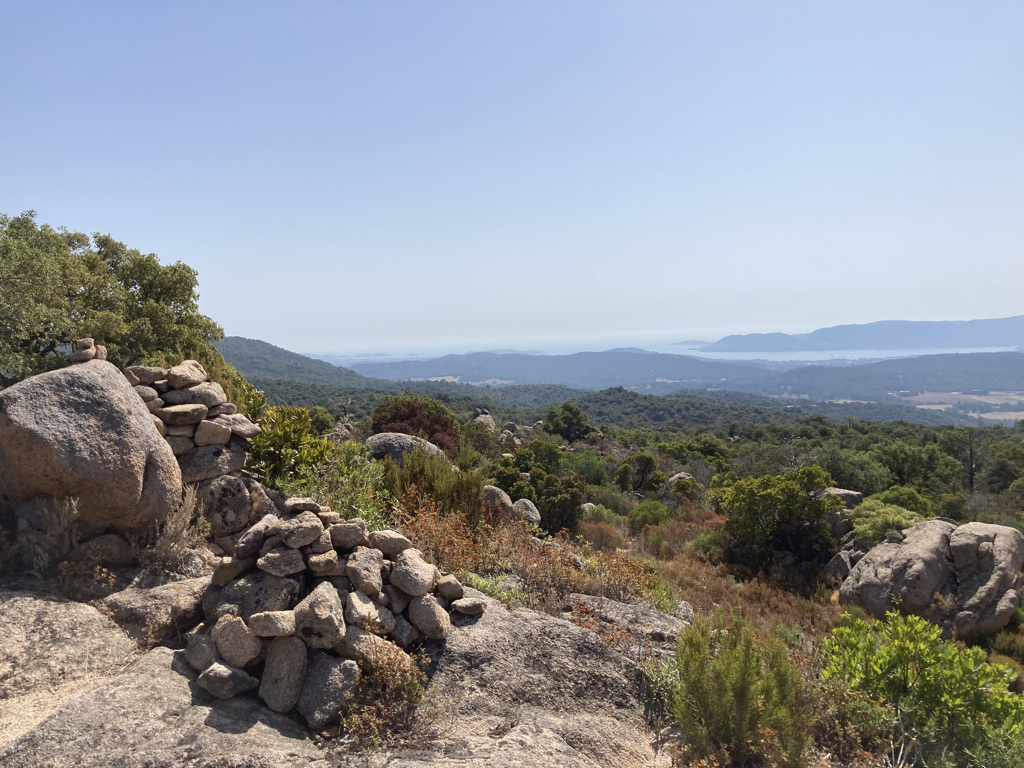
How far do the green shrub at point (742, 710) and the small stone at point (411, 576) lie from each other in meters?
2.34

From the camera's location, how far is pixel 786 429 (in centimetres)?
5622

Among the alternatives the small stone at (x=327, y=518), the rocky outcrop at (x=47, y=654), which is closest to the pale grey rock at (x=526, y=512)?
the small stone at (x=327, y=518)

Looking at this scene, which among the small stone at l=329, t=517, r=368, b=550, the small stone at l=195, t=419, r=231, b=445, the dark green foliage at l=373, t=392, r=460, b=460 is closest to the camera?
the small stone at l=329, t=517, r=368, b=550

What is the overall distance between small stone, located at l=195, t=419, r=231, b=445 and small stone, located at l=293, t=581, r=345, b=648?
2.94 m

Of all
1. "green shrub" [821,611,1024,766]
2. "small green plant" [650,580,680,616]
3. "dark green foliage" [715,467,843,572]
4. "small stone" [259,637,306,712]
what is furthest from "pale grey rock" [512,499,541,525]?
"small stone" [259,637,306,712]

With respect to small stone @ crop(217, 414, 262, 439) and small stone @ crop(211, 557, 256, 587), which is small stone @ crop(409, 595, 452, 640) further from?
small stone @ crop(217, 414, 262, 439)

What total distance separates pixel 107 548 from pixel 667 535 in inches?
567

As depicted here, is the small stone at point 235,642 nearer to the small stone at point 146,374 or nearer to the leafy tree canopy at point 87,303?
the small stone at point 146,374

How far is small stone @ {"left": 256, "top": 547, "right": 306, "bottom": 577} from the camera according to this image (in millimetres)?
4398

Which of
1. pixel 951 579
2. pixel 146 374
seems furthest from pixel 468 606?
pixel 951 579

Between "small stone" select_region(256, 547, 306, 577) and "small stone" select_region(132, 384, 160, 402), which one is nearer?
"small stone" select_region(256, 547, 306, 577)

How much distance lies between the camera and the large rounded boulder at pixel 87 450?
15.4ft

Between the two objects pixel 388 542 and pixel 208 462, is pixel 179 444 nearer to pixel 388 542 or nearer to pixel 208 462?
pixel 208 462

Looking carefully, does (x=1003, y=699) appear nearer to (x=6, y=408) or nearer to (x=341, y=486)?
(x=341, y=486)
